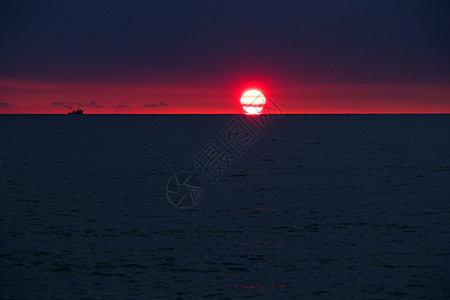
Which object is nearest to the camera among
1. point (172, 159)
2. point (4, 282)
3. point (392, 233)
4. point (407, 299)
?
point (407, 299)

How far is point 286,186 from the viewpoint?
2297 inches

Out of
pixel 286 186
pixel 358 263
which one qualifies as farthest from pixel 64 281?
pixel 286 186

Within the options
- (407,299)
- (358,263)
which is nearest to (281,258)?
(358,263)

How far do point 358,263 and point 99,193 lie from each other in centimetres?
3111

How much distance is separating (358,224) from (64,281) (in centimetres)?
2093

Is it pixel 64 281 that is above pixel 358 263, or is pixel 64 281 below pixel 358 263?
below

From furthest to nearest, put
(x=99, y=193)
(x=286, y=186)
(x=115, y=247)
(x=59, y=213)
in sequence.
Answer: (x=286, y=186), (x=99, y=193), (x=59, y=213), (x=115, y=247)

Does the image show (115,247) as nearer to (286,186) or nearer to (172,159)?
(286,186)

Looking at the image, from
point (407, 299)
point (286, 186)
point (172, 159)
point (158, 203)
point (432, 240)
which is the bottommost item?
point (407, 299)

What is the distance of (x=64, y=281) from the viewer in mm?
24922

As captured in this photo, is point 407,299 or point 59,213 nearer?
point 407,299

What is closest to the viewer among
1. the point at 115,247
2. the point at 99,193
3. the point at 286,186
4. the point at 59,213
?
the point at 115,247

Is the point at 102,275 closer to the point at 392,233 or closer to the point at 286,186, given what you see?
the point at 392,233

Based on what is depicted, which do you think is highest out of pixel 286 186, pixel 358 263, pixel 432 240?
pixel 286 186
